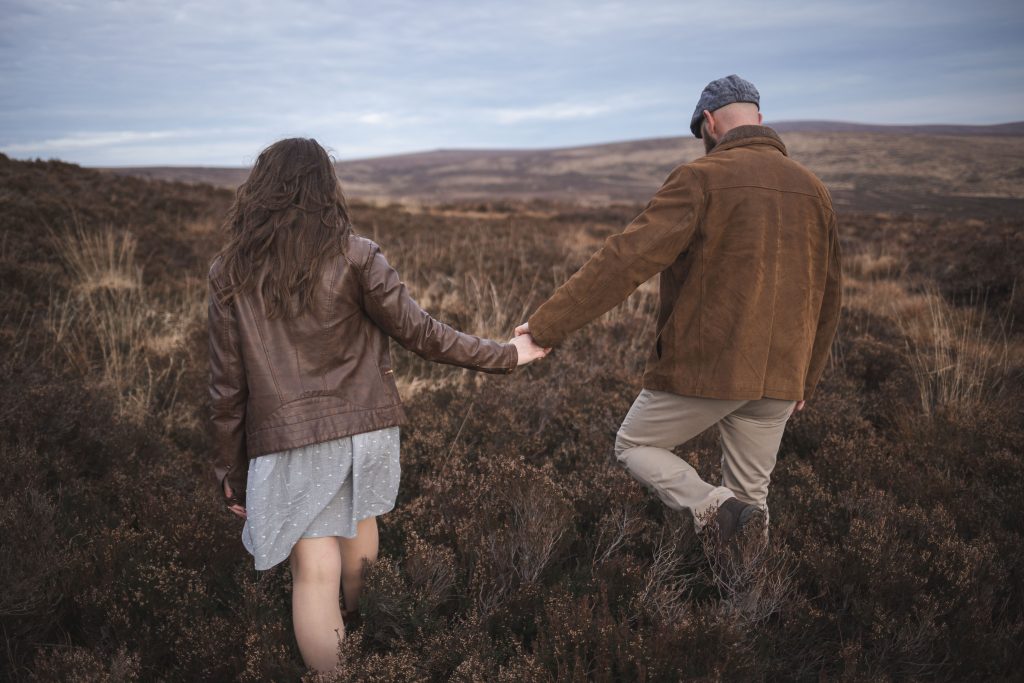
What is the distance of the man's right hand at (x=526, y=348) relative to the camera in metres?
2.68

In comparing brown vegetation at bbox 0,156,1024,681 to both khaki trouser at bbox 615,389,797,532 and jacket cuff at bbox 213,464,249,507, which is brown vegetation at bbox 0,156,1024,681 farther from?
jacket cuff at bbox 213,464,249,507

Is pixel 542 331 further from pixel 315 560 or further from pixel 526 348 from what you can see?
pixel 315 560

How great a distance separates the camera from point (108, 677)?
1.98 metres

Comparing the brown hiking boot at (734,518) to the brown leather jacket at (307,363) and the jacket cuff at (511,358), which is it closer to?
the jacket cuff at (511,358)

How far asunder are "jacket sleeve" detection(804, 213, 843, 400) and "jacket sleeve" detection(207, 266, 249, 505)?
239cm

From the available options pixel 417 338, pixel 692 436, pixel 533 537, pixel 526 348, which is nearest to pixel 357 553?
pixel 533 537

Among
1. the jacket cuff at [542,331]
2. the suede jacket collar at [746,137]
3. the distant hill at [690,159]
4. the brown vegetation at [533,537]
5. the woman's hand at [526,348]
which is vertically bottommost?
the brown vegetation at [533,537]

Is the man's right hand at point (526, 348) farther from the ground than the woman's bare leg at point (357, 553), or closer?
farther from the ground

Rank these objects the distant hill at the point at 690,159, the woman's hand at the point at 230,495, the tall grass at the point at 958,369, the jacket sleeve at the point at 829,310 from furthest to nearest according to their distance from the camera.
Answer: the distant hill at the point at 690,159
the tall grass at the point at 958,369
the jacket sleeve at the point at 829,310
the woman's hand at the point at 230,495

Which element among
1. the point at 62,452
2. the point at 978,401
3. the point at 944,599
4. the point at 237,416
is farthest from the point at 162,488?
the point at 978,401

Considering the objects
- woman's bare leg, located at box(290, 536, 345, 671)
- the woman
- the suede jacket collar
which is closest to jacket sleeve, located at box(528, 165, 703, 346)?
the suede jacket collar

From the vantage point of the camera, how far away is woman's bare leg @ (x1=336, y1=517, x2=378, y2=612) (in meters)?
2.32

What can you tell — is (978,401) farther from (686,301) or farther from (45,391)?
(45,391)

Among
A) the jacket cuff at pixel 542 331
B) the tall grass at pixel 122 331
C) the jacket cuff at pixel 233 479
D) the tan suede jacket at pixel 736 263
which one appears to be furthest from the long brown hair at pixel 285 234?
the tall grass at pixel 122 331
